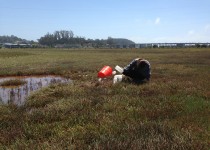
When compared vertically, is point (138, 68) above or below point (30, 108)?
above

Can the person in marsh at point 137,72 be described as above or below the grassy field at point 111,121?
above

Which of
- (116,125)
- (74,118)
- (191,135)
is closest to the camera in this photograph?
(191,135)

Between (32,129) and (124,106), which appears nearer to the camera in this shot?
(32,129)

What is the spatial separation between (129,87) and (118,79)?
1.94 meters

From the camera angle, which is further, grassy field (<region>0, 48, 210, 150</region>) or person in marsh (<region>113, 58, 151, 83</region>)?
person in marsh (<region>113, 58, 151, 83</region>)

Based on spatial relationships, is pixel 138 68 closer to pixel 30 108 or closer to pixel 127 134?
pixel 30 108

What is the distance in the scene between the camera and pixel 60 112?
915 centimetres

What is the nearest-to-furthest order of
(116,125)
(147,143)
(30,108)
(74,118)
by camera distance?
(147,143) < (116,125) < (74,118) < (30,108)

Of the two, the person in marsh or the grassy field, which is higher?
the person in marsh

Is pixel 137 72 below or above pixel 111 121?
above

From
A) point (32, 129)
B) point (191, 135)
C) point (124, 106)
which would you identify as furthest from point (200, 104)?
point (32, 129)

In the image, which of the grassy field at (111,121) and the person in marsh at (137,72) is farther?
the person in marsh at (137,72)

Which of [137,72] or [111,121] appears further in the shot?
[137,72]

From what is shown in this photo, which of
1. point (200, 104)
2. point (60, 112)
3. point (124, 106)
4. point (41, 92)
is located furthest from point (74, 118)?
point (41, 92)
